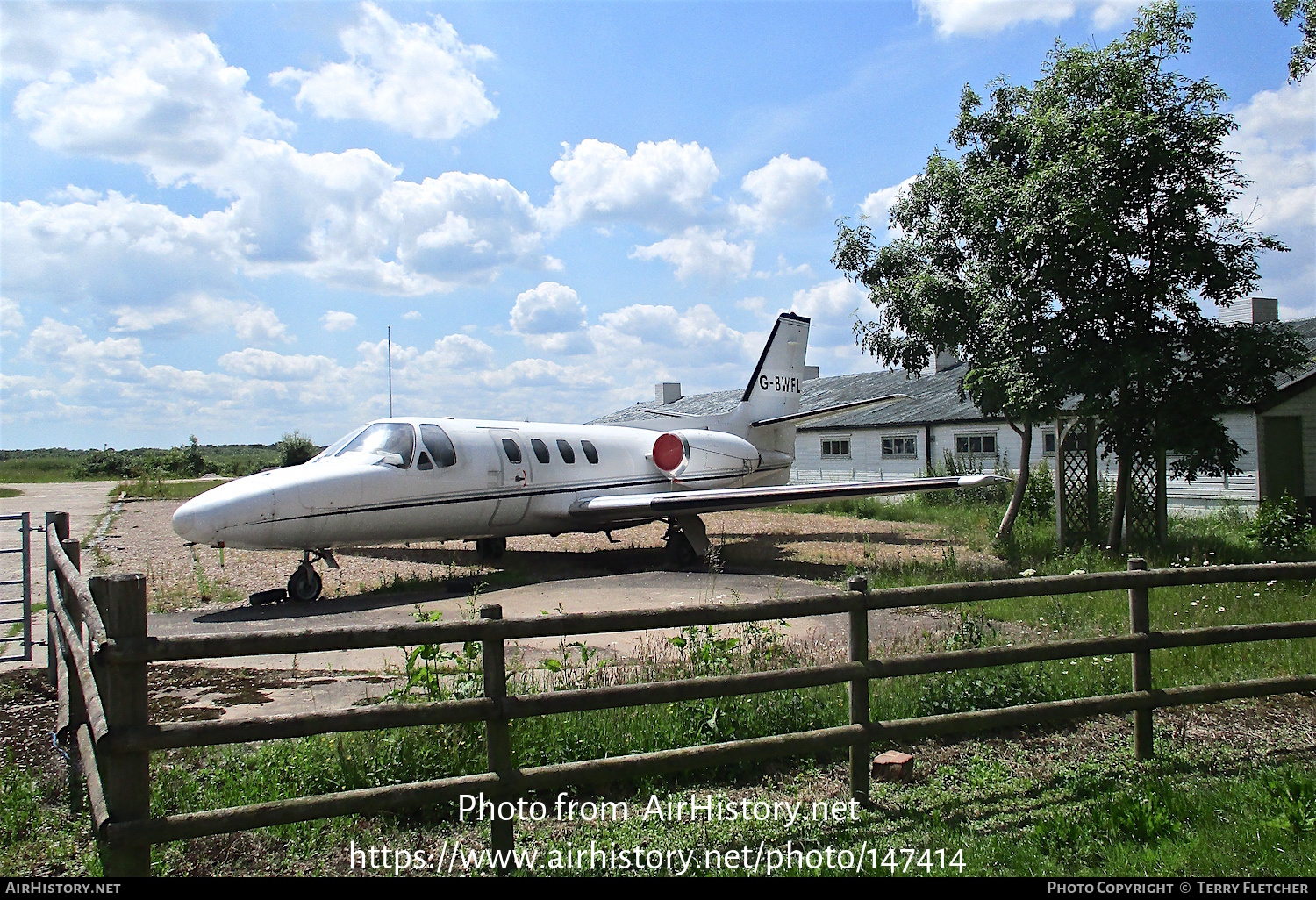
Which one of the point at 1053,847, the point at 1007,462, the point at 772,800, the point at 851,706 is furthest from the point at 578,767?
the point at 1007,462

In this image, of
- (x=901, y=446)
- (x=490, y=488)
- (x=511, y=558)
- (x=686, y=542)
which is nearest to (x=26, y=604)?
(x=490, y=488)

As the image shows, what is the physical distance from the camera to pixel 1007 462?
25984 mm

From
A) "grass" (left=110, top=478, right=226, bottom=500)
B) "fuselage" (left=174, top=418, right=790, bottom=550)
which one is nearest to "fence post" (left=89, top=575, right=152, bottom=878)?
"fuselage" (left=174, top=418, right=790, bottom=550)

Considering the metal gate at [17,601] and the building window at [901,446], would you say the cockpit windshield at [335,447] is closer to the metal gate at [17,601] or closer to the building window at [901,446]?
the metal gate at [17,601]

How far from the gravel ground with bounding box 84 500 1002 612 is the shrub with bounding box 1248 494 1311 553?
4142 millimetres

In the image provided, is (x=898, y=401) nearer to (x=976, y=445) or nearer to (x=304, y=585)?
(x=976, y=445)

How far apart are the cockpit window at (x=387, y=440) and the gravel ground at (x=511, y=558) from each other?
81.3 inches

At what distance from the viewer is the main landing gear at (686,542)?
51.9ft

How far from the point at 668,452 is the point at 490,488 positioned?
4953 millimetres

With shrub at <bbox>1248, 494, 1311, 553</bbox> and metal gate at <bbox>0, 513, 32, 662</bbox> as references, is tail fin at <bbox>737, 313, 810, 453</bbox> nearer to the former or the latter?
shrub at <bbox>1248, 494, 1311, 553</bbox>

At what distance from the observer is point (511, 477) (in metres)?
14.4

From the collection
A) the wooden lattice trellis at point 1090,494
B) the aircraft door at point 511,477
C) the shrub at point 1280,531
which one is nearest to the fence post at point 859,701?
the aircraft door at point 511,477

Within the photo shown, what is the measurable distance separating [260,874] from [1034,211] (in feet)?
43.7
